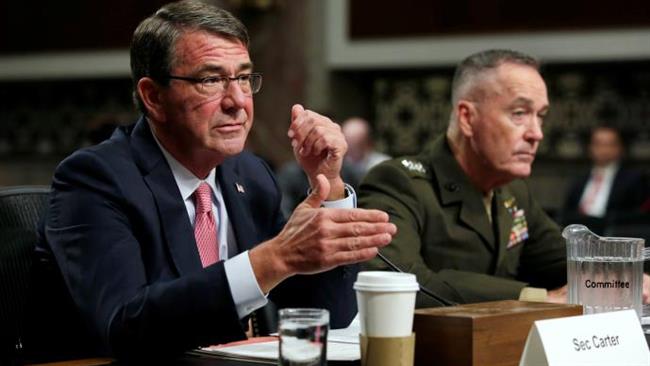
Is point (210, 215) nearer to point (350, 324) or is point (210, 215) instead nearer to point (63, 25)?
point (350, 324)

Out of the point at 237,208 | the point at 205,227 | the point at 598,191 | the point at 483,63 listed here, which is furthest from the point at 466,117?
the point at 598,191

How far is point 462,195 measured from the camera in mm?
3336

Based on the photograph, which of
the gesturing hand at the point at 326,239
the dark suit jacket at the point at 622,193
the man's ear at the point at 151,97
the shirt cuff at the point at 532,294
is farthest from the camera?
the dark suit jacket at the point at 622,193

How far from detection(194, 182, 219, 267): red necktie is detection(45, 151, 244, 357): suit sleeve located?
18 centimetres

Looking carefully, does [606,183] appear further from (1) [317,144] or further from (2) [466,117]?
(1) [317,144]

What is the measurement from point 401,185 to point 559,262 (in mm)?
562

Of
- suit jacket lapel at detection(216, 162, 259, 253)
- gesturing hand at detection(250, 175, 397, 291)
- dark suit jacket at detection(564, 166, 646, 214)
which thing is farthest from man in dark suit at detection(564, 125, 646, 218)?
gesturing hand at detection(250, 175, 397, 291)

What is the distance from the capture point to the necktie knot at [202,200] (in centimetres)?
252

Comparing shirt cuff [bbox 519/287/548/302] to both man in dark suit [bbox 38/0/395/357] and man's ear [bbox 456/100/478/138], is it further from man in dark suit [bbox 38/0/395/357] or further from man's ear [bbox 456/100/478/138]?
man's ear [bbox 456/100/478/138]

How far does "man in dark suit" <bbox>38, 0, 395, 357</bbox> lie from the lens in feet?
6.49

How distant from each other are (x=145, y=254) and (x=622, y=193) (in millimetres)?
7902

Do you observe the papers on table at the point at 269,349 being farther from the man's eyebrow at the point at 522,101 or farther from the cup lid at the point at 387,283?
the man's eyebrow at the point at 522,101

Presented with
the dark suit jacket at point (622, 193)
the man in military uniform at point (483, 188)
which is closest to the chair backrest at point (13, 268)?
the man in military uniform at point (483, 188)

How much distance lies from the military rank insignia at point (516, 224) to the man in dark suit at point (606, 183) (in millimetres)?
6235
